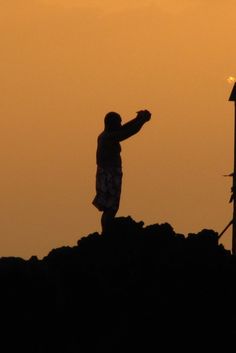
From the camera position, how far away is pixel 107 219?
191 feet

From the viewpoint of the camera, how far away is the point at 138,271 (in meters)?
57.4

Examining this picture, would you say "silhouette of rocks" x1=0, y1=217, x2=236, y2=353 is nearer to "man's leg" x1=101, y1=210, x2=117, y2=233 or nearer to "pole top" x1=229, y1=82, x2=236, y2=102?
"man's leg" x1=101, y1=210, x2=117, y2=233

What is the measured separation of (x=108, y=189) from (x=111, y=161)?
613 mm

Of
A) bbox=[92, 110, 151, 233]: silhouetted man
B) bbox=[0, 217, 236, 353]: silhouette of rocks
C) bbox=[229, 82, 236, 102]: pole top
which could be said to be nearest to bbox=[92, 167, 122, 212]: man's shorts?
bbox=[92, 110, 151, 233]: silhouetted man

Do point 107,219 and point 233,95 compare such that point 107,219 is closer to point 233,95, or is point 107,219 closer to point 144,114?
point 144,114

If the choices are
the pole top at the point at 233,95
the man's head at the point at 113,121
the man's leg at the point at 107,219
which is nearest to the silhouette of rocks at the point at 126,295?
the man's leg at the point at 107,219

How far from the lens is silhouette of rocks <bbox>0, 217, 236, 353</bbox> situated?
188ft

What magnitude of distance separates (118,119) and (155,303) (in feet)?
13.3

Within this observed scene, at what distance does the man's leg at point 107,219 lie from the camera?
57.9 metres

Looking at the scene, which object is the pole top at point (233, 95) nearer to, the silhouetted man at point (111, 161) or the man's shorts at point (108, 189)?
the silhouetted man at point (111, 161)

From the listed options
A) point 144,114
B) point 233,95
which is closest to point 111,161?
point 144,114

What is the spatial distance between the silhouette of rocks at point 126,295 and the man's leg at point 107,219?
0.97ft

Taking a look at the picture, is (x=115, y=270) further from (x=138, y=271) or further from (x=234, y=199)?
(x=234, y=199)

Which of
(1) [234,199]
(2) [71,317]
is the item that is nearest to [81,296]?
(2) [71,317]
